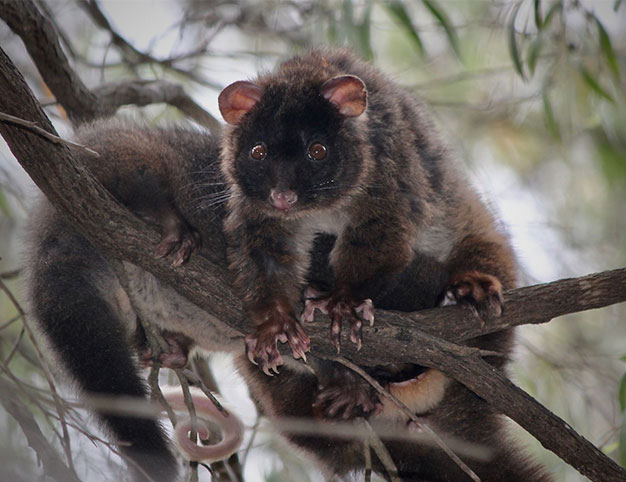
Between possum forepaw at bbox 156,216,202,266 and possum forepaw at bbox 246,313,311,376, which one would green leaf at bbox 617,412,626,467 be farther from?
possum forepaw at bbox 156,216,202,266

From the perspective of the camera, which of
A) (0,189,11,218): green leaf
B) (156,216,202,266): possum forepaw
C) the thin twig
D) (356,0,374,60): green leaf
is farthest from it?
(356,0,374,60): green leaf

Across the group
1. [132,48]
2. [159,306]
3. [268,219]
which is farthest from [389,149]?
[132,48]

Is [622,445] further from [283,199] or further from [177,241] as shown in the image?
[177,241]

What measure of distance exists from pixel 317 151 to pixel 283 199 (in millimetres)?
296

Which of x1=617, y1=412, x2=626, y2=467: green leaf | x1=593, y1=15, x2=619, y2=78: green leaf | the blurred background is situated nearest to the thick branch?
the blurred background

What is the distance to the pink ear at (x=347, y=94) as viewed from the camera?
3.42 m

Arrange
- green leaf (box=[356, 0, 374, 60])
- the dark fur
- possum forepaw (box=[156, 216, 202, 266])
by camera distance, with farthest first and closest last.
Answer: green leaf (box=[356, 0, 374, 60]), possum forepaw (box=[156, 216, 202, 266]), the dark fur

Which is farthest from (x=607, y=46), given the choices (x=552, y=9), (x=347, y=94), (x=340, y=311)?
(x=340, y=311)

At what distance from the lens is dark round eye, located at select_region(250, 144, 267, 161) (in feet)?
11.3

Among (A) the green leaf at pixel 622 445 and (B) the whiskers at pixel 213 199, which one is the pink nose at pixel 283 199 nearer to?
(B) the whiskers at pixel 213 199

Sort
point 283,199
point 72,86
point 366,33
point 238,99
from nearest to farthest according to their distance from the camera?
1. point 283,199
2. point 238,99
3. point 72,86
4. point 366,33

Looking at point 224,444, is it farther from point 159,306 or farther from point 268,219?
point 268,219

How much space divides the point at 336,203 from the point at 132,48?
7.63 feet

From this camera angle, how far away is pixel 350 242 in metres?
3.63
